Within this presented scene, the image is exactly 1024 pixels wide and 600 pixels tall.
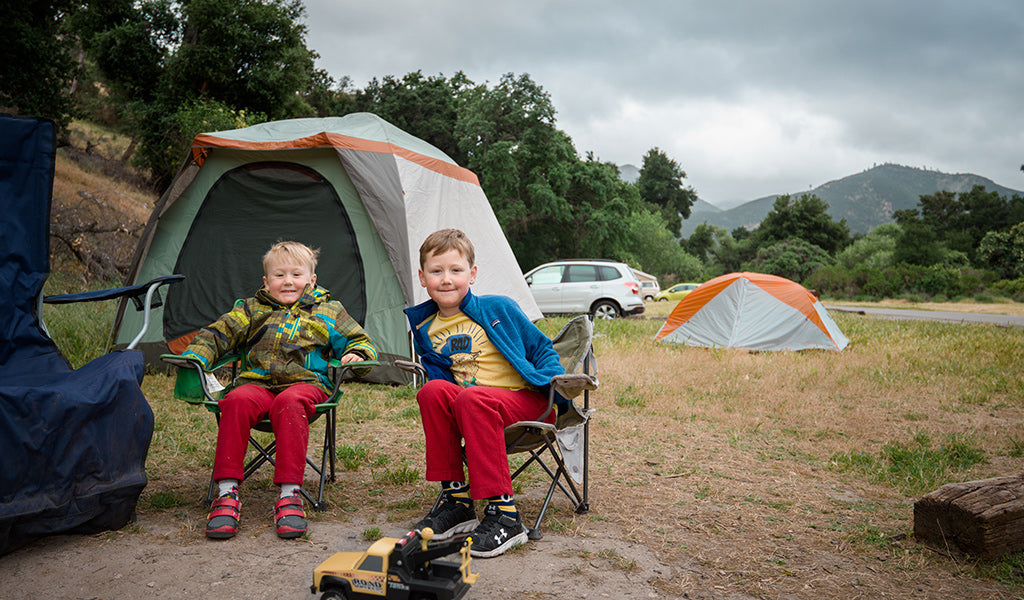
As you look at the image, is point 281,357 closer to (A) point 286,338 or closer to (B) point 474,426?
(A) point 286,338

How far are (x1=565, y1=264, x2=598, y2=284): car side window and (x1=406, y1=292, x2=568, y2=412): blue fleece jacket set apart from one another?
31.0 feet

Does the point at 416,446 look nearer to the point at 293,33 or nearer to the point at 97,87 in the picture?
the point at 293,33

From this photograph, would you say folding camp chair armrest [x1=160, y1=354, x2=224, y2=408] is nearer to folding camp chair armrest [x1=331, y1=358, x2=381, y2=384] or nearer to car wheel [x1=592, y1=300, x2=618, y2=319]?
folding camp chair armrest [x1=331, y1=358, x2=381, y2=384]

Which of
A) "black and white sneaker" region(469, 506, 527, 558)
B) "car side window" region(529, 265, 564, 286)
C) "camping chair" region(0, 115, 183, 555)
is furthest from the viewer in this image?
"car side window" region(529, 265, 564, 286)

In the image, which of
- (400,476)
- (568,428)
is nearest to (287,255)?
(400,476)

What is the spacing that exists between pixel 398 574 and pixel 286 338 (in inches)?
53.6

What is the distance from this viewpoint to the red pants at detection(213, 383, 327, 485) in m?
2.40

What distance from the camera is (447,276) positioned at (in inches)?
98.8

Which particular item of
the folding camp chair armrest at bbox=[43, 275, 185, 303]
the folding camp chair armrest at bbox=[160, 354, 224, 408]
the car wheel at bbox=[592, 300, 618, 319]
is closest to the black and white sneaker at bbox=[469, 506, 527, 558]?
the folding camp chair armrest at bbox=[160, 354, 224, 408]

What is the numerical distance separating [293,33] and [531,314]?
15456mm

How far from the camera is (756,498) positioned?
2.96m

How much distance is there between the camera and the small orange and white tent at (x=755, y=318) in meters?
7.79

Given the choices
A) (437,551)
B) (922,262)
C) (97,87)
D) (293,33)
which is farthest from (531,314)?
(97,87)

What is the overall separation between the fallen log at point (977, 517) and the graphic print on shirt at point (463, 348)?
180 centimetres
